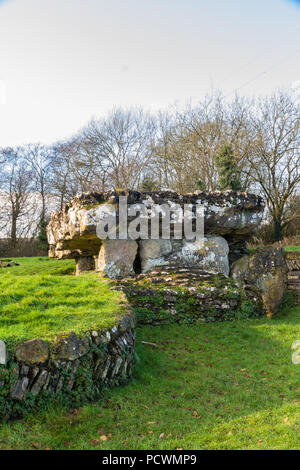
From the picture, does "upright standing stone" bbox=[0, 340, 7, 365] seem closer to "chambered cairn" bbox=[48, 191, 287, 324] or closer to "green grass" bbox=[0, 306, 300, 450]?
"green grass" bbox=[0, 306, 300, 450]

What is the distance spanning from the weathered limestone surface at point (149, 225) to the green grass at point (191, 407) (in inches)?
108

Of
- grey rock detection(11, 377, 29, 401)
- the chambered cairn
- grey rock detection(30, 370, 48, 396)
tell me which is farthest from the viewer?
the chambered cairn

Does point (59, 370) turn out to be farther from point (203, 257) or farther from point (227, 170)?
point (227, 170)

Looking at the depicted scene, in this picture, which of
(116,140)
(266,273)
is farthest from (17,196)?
(266,273)

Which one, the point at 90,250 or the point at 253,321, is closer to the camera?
the point at 253,321

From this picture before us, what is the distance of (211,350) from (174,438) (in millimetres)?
3267

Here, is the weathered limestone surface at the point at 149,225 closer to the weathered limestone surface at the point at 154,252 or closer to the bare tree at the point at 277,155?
the weathered limestone surface at the point at 154,252

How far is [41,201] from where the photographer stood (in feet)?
107

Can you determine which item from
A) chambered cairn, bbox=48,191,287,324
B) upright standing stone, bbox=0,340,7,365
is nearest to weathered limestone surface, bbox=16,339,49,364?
upright standing stone, bbox=0,340,7,365

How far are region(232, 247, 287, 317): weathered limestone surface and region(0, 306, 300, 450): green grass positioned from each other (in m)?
2.20

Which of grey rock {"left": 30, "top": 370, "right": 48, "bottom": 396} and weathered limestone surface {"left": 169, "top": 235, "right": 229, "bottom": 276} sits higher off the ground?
weathered limestone surface {"left": 169, "top": 235, "right": 229, "bottom": 276}

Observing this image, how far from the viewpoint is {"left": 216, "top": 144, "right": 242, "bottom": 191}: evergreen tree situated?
19.8 meters

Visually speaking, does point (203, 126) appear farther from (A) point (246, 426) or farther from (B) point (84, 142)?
(A) point (246, 426)
